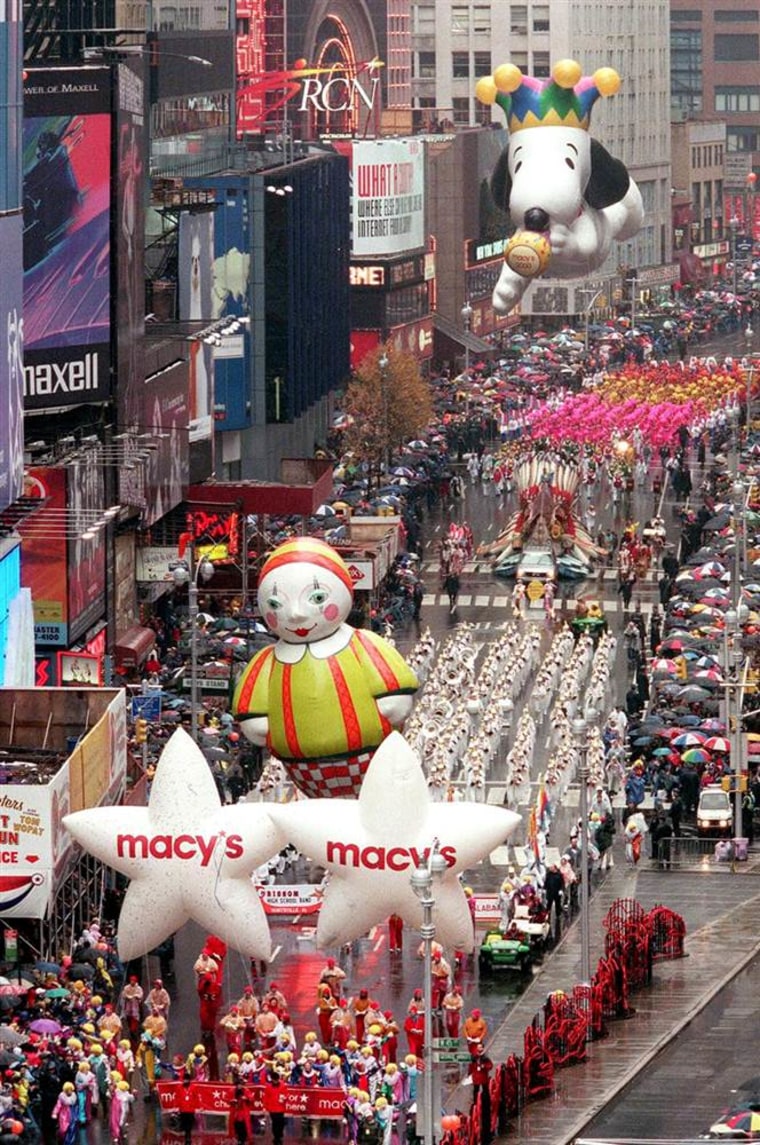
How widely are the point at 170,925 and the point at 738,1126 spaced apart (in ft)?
36.4

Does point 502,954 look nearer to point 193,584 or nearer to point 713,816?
point 713,816

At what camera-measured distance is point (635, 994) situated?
71438mm

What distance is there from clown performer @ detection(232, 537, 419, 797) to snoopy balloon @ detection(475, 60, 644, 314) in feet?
45.6

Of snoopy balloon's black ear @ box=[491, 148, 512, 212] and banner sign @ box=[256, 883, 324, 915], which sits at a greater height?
snoopy balloon's black ear @ box=[491, 148, 512, 212]

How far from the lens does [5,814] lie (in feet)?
223

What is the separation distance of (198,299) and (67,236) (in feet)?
84.9

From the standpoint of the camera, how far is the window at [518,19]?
188 metres

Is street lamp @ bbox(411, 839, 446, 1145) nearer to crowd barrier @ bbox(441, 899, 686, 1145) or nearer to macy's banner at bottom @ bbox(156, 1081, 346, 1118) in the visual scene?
crowd barrier @ bbox(441, 899, 686, 1145)

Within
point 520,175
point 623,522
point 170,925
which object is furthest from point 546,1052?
point 623,522

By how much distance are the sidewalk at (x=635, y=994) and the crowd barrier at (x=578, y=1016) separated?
0.23m

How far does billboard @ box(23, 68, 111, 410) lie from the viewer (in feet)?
315

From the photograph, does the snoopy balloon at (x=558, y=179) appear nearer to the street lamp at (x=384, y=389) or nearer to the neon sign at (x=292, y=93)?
the street lamp at (x=384, y=389)

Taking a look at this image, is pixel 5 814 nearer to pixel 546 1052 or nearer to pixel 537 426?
pixel 546 1052

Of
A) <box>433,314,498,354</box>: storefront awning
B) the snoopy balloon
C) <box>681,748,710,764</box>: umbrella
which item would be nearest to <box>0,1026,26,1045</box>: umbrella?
the snoopy balloon
